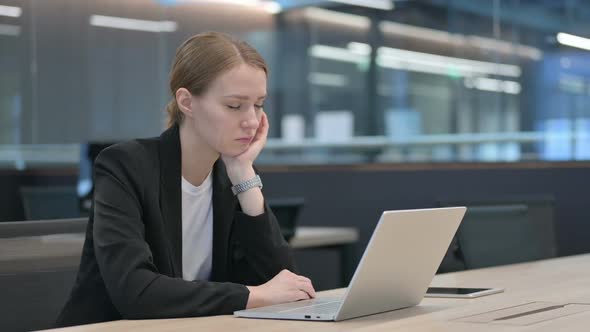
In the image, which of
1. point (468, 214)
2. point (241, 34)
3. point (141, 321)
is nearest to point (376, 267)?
point (141, 321)

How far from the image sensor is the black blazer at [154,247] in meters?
2.01

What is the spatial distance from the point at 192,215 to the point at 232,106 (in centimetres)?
30

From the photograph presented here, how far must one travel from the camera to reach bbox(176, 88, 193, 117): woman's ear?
2.40 metres

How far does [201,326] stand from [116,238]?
15.7 inches

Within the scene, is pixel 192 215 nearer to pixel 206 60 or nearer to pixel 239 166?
pixel 239 166

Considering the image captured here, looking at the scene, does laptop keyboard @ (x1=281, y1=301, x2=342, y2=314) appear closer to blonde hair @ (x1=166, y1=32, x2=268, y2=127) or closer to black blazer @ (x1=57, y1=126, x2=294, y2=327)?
black blazer @ (x1=57, y1=126, x2=294, y2=327)

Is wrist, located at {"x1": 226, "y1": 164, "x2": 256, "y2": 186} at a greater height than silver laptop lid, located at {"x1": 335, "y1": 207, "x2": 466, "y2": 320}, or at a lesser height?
greater

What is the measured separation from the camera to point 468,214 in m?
3.31

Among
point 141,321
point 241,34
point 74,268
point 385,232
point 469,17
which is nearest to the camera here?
point 385,232

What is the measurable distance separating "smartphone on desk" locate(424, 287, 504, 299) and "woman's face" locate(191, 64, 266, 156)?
577 mm

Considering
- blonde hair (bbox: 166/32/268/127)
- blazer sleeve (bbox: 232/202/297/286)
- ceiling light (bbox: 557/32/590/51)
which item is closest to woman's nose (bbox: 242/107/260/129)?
blonde hair (bbox: 166/32/268/127)

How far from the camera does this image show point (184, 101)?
7.91 ft

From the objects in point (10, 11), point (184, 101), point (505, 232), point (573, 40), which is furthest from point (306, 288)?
point (10, 11)

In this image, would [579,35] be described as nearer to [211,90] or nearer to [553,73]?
[553,73]
